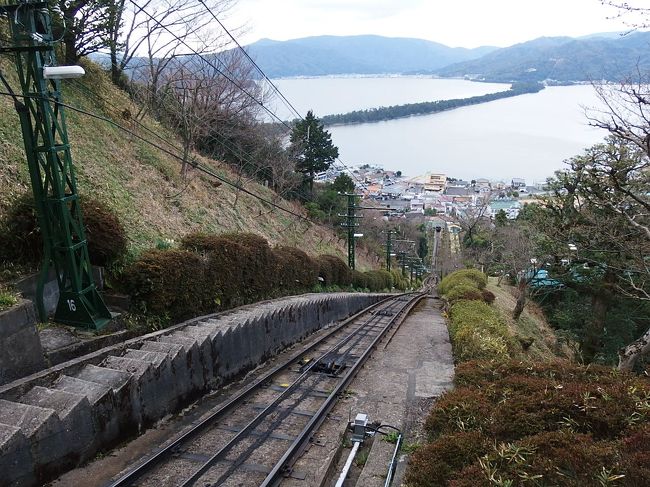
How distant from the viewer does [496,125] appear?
130000 millimetres

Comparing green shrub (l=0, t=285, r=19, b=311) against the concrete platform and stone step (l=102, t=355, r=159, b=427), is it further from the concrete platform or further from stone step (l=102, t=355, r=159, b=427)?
the concrete platform

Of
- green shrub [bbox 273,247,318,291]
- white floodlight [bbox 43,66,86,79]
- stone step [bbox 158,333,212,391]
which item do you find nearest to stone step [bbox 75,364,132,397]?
stone step [bbox 158,333,212,391]

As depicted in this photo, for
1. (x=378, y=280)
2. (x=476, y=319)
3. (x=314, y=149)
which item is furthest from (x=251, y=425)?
(x=314, y=149)

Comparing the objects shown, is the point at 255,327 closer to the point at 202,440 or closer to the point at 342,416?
the point at 342,416

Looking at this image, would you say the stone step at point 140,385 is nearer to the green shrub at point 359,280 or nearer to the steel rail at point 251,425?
the steel rail at point 251,425

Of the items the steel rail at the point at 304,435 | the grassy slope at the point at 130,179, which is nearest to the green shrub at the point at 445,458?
the steel rail at the point at 304,435

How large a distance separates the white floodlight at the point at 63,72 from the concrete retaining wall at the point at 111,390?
153 inches

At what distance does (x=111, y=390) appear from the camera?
6180mm

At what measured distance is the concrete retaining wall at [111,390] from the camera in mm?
5090

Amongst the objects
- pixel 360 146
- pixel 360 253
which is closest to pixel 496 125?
pixel 360 146

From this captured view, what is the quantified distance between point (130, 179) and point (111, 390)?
1085 centimetres

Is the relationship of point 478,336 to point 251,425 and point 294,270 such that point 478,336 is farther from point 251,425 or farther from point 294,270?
point 294,270

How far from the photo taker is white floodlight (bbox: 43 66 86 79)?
6363 millimetres

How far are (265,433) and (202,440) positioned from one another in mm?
962
